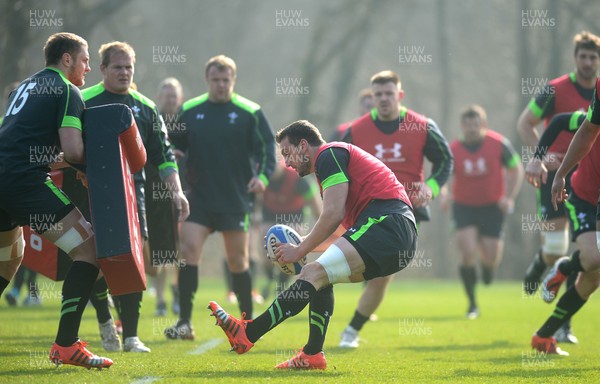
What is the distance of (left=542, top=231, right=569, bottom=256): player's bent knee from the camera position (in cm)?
988

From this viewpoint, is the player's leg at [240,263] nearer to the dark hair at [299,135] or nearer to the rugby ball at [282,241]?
the rugby ball at [282,241]

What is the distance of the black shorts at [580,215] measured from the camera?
8.00 m

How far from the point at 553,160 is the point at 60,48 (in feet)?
16.9

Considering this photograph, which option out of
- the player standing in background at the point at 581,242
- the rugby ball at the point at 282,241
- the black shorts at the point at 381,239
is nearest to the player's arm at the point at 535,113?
the player standing in background at the point at 581,242

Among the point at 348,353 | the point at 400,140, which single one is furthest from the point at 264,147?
the point at 348,353

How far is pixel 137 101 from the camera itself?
8.33m

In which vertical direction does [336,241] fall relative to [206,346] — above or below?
above

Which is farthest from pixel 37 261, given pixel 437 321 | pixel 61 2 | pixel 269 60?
pixel 269 60

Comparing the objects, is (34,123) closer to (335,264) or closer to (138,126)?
(138,126)

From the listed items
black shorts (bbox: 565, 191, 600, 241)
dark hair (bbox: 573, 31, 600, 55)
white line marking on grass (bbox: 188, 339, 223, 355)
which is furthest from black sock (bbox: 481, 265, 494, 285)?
black shorts (bbox: 565, 191, 600, 241)

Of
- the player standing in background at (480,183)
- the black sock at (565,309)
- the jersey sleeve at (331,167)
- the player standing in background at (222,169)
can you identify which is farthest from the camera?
the player standing in background at (480,183)

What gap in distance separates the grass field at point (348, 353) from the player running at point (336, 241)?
1.09ft

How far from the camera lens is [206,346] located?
8.79 m

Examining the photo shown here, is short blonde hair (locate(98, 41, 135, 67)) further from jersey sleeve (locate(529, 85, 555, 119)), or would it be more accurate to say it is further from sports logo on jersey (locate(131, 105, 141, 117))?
jersey sleeve (locate(529, 85, 555, 119))
